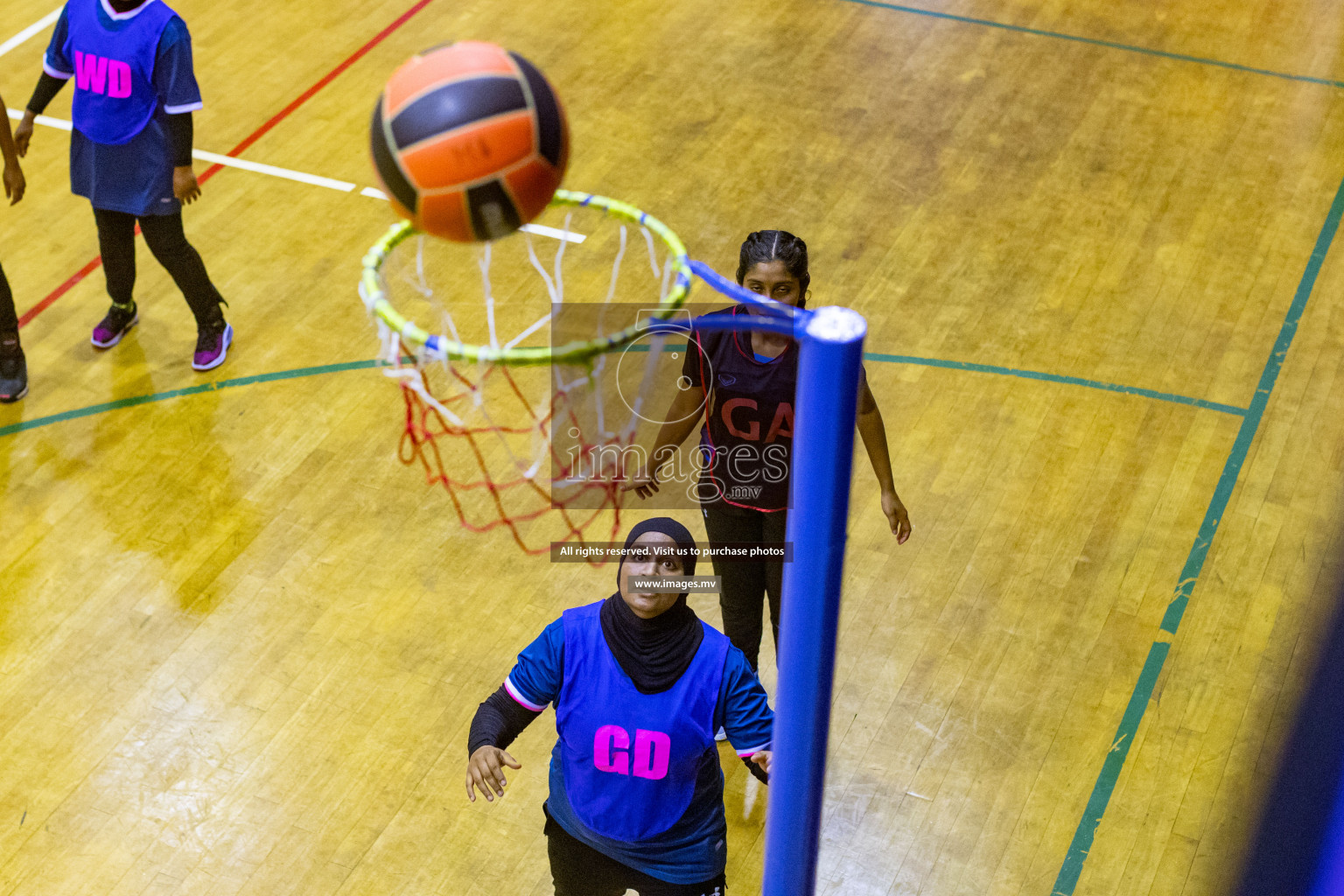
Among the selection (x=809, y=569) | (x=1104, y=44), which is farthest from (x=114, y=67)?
(x=1104, y=44)

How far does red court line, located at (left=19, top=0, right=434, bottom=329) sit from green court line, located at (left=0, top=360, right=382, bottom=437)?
2.47 ft

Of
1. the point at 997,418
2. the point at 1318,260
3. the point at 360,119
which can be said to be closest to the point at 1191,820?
the point at 997,418

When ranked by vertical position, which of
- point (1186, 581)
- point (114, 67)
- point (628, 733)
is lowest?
point (1186, 581)

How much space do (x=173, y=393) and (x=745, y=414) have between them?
3387 mm

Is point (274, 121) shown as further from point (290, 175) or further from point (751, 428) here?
point (751, 428)

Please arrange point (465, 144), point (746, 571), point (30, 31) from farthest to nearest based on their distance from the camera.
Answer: point (30, 31) → point (746, 571) → point (465, 144)

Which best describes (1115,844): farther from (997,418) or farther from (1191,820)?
(997,418)

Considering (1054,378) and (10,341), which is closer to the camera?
(10,341)

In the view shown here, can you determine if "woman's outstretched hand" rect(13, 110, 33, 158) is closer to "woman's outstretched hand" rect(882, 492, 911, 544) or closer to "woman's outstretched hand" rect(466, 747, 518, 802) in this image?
"woman's outstretched hand" rect(466, 747, 518, 802)

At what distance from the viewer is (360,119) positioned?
26.8ft

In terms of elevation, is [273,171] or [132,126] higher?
[132,126]

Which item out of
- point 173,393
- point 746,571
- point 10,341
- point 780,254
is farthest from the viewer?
point 173,393

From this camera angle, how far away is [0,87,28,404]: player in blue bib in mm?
6039

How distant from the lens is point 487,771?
11.4 feet
